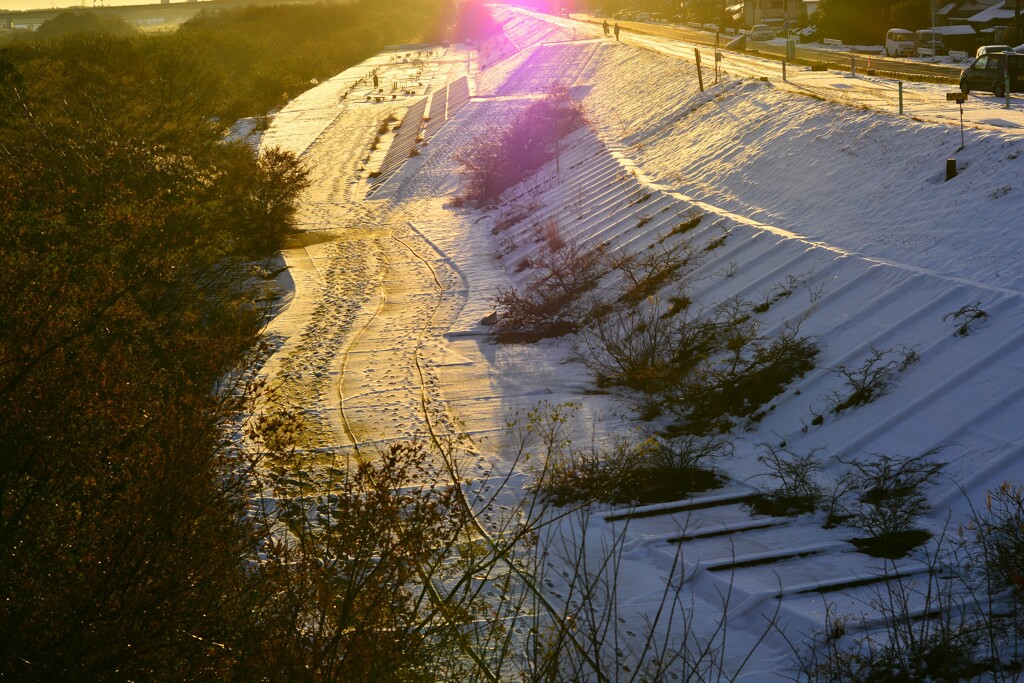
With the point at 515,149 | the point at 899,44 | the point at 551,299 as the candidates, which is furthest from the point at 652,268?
the point at 899,44

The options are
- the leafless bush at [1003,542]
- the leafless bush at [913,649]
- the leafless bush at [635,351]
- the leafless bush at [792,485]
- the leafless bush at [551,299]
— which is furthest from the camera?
the leafless bush at [551,299]

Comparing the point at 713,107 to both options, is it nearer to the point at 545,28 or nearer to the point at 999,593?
the point at 999,593

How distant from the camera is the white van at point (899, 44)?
148ft

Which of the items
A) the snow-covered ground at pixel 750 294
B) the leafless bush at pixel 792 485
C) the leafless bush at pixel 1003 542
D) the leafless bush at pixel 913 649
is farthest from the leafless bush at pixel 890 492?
the leafless bush at pixel 913 649

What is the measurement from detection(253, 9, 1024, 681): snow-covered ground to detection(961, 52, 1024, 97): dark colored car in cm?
136

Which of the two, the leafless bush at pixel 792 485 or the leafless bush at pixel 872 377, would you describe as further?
the leafless bush at pixel 872 377

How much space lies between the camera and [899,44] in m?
45.2

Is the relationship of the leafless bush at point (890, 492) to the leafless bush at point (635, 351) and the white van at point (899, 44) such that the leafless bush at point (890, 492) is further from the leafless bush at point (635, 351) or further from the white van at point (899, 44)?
the white van at point (899, 44)

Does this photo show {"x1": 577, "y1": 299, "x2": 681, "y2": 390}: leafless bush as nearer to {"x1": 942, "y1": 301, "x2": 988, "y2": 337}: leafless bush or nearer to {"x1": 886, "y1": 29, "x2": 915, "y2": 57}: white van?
{"x1": 942, "y1": 301, "x2": 988, "y2": 337}: leafless bush

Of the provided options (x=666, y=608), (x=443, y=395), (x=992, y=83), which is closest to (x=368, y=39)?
(x=992, y=83)

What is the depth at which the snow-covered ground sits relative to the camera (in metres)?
10.1

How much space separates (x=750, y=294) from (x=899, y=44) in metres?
34.0

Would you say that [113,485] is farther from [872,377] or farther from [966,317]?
[966,317]

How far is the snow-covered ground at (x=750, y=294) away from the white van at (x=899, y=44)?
622 inches
